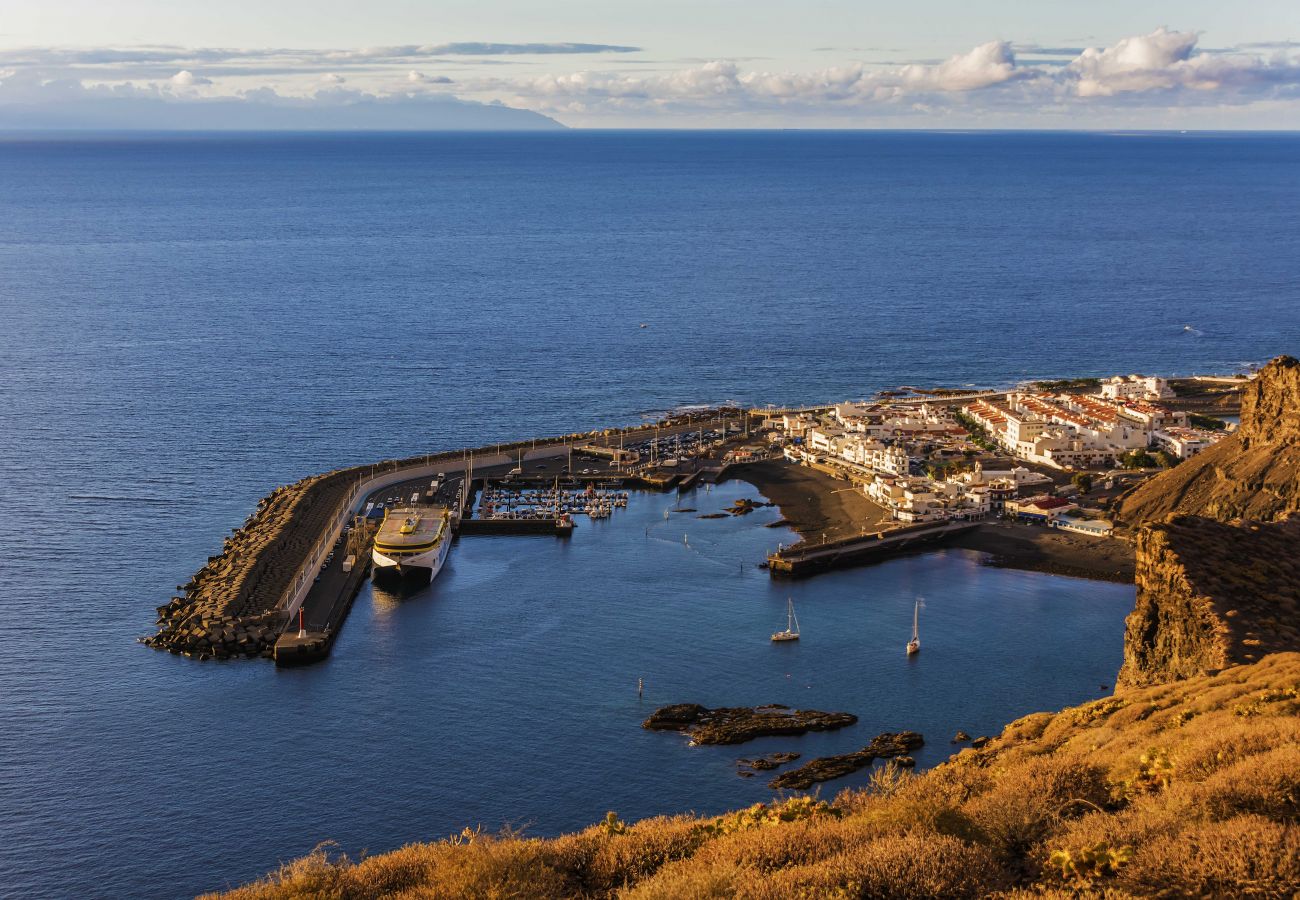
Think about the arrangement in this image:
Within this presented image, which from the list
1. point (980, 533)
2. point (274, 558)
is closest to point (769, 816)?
point (274, 558)

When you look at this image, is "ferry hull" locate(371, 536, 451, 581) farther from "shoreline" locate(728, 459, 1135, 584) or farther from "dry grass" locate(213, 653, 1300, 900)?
"dry grass" locate(213, 653, 1300, 900)

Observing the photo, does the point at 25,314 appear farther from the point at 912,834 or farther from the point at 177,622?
the point at 912,834

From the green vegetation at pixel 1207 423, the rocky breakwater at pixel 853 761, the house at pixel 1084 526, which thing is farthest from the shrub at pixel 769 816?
the green vegetation at pixel 1207 423

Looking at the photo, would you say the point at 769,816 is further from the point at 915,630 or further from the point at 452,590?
the point at 452,590

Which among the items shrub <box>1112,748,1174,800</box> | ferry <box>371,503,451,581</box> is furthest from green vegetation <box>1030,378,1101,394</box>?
shrub <box>1112,748,1174,800</box>

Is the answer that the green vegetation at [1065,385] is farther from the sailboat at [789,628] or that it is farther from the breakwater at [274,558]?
the sailboat at [789,628]
